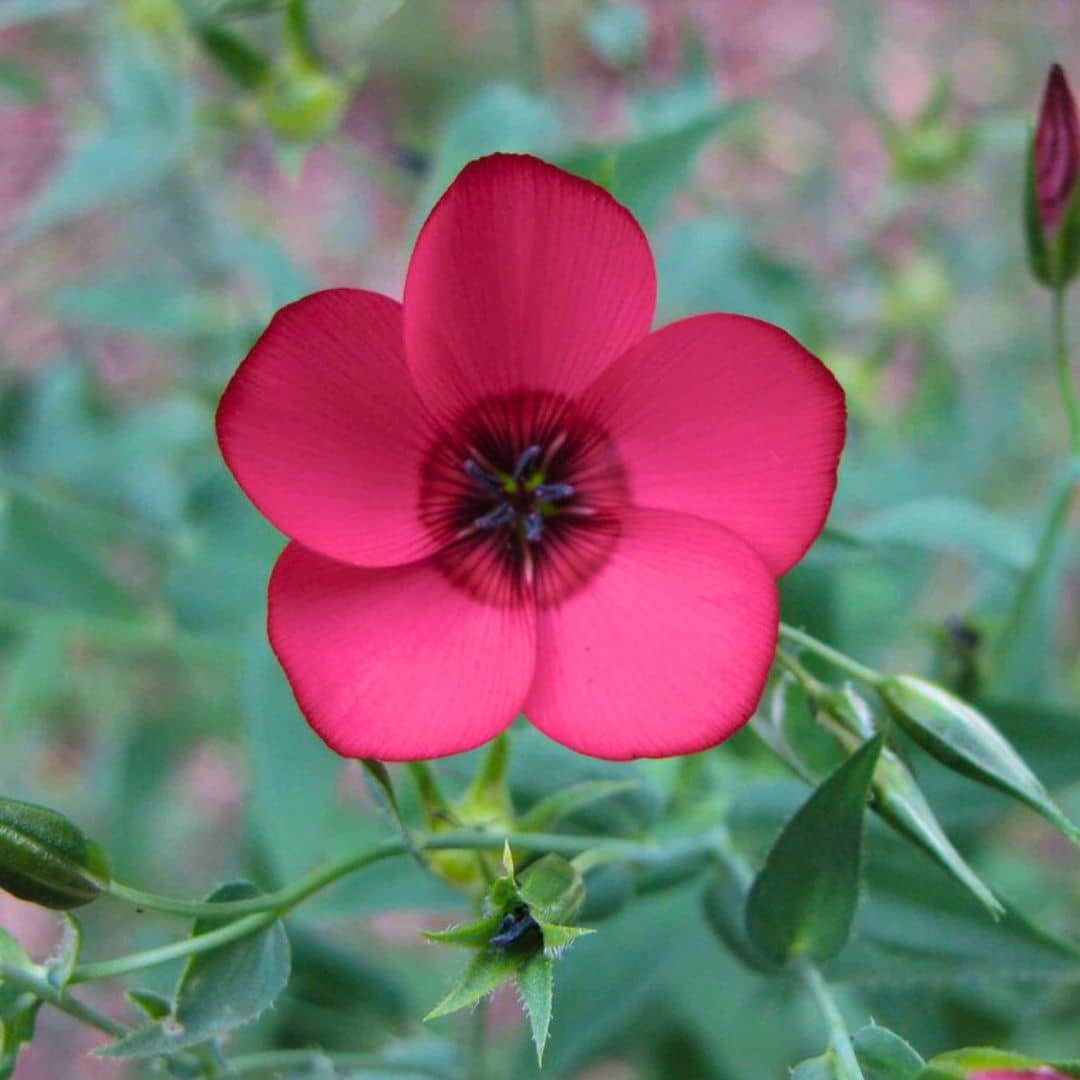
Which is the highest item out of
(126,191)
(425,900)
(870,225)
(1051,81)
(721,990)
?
(1051,81)

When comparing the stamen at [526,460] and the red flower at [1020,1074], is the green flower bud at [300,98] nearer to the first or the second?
the stamen at [526,460]

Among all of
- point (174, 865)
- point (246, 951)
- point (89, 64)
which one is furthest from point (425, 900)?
point (89, 64)

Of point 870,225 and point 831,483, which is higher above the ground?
point 831,483

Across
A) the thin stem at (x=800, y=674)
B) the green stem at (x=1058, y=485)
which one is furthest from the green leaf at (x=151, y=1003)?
the green stem at (x=1058, y=485)

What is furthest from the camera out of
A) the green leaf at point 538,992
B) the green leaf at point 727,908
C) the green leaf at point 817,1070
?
the green leaf at point 727,908

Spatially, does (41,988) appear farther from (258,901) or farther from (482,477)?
(482,477)

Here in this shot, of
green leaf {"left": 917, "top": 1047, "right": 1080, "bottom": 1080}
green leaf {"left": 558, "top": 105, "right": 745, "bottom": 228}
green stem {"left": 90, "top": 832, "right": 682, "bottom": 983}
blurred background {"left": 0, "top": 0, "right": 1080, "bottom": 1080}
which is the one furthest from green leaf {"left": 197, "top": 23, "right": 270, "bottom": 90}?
green leaf {"left": 917, "top": 1047, "right": 1080, "bottom": 1080}

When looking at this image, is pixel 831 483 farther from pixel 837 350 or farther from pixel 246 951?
pixel 837 350
